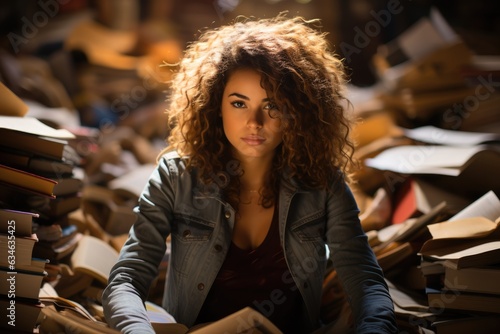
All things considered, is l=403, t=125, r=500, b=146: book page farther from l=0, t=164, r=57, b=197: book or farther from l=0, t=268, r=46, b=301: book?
l=0, t=268, r=46, b=301: book

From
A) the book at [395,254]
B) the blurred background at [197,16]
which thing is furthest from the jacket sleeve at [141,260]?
the blurred background at [197,16]

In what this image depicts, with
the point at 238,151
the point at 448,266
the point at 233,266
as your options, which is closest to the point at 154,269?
the point at 233,266

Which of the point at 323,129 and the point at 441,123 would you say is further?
the point at 441,123

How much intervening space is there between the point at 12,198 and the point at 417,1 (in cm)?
503

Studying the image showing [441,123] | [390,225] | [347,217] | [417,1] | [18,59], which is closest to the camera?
[347,217]

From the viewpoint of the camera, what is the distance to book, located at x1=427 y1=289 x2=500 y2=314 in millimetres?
2014

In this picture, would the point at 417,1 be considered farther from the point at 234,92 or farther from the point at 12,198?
the point at 12,198

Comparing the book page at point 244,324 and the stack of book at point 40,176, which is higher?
the stack of book at point 40,176

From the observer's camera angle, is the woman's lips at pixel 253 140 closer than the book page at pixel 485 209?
Yes

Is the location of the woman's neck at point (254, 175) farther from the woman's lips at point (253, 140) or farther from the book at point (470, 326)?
the book at point (470, 326)

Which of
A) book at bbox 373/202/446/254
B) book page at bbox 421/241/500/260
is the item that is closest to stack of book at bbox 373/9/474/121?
book at bbox 373/202/446/254

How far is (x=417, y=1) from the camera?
6070 mm

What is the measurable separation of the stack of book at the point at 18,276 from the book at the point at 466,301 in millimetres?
1320

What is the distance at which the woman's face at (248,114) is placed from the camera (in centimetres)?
199
